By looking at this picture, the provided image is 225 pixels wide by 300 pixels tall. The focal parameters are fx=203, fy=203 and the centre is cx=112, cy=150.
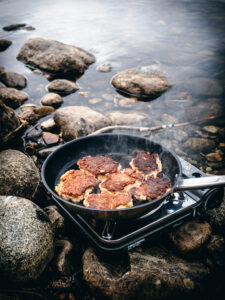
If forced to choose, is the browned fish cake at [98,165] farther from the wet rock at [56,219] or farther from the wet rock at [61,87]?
the wet rock at [61,87]

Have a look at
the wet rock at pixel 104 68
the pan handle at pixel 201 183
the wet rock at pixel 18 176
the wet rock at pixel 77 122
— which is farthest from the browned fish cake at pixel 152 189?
the wet rock at pixel 104 68

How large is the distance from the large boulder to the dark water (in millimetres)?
3865

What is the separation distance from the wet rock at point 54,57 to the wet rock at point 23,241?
847 cm

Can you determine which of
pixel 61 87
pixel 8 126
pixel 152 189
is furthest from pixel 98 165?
pixel 61 87

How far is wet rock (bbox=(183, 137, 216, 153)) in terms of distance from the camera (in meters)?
5.91

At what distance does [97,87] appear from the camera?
9188mm

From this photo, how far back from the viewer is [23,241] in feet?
8.27

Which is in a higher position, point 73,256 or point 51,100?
point 51,100

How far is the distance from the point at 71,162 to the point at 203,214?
2.32 metres

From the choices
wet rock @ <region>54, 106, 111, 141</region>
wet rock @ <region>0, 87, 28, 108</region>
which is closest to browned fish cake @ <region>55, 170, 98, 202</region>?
wet rock @ <region>54, 106, 111, 141</region>

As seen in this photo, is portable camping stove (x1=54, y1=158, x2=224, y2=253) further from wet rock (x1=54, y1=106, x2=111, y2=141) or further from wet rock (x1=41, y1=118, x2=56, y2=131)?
wet rock (x1=41, y1=118, x2=56, y2=131)

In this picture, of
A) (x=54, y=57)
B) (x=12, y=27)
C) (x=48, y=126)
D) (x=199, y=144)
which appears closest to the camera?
(x=199, y=144)

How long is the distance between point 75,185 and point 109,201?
22.1 inches

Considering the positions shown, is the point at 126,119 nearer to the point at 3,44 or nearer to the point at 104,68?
the point at 104,68
